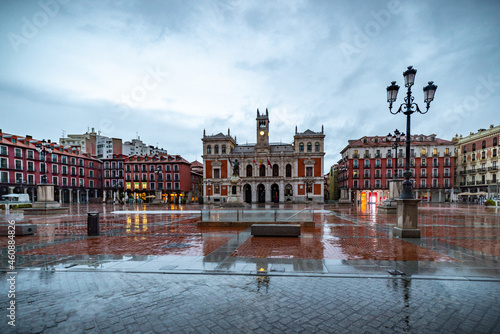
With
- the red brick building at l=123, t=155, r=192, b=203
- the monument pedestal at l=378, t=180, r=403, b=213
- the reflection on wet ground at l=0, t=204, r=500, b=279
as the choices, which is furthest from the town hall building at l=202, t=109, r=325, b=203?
the reflection on wet ground at l=0, t=204, r=500, b=279

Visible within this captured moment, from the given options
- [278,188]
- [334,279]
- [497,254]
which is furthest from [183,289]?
[278,188]

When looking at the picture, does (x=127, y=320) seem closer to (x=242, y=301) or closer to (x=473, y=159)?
(x=242, y=301)

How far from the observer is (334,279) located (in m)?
5.71

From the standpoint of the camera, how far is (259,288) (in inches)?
206

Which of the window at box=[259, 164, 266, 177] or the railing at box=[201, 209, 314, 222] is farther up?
the window at box=[259, 164, 266, 177]

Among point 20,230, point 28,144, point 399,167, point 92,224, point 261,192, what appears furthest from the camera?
point 261,192

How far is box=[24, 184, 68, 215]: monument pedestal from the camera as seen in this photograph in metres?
23.0

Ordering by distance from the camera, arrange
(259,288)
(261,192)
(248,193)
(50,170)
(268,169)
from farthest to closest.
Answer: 1. (248,193)
2. (261,192)
3. (268,169)
4. (50,170)
5. (259,288)

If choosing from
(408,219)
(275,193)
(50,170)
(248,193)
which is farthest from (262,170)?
(408,219)

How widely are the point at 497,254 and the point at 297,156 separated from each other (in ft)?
165

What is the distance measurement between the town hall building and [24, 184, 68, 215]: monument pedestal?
114 feet

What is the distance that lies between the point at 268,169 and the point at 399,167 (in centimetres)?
3158

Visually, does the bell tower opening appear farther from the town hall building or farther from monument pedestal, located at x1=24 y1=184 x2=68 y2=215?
monument pedestal, located at x1=24 y1=184 x2=68 y2=215

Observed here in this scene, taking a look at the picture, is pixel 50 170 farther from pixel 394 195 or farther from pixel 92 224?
pixel 394 195
